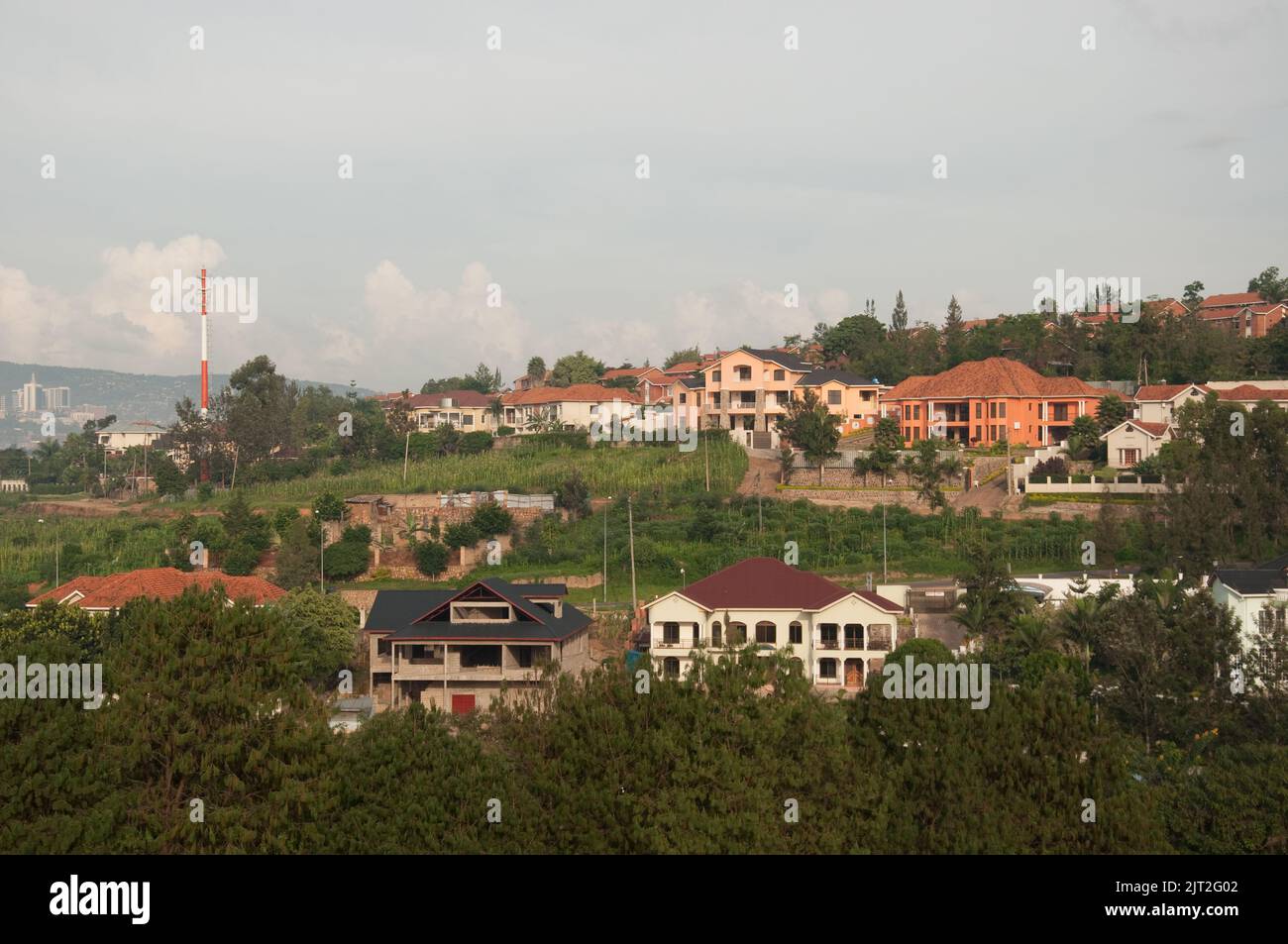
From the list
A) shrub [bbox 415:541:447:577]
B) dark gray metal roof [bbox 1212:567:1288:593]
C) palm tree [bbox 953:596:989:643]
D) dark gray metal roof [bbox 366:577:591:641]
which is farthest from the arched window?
shrub [bbox 415:541:447:577]

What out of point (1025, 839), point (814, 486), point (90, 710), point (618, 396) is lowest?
point (1025, 839)

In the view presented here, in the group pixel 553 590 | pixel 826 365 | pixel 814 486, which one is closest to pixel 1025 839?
pixel 553 590

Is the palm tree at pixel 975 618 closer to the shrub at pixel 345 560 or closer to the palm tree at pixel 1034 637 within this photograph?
the palm tree at pixel 1034 637

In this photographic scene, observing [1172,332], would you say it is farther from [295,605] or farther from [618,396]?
[295,605]

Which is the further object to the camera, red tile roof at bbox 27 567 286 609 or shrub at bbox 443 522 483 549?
shrub at bbox 443 522 483 549

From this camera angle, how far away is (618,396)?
53094 mm

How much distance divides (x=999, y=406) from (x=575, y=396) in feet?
58.8

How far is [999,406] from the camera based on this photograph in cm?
4166

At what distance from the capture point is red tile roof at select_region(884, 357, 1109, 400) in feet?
138

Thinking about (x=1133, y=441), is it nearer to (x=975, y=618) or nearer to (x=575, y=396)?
(x=975, y=618)

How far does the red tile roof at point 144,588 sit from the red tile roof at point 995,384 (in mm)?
23513

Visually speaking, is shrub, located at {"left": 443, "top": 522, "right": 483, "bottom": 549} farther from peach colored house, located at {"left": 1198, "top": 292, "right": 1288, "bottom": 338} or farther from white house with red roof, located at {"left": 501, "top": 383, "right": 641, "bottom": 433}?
peach colored house, located at {"left": 1198, "top": 292, "right": 1288, "bottom": 338}
